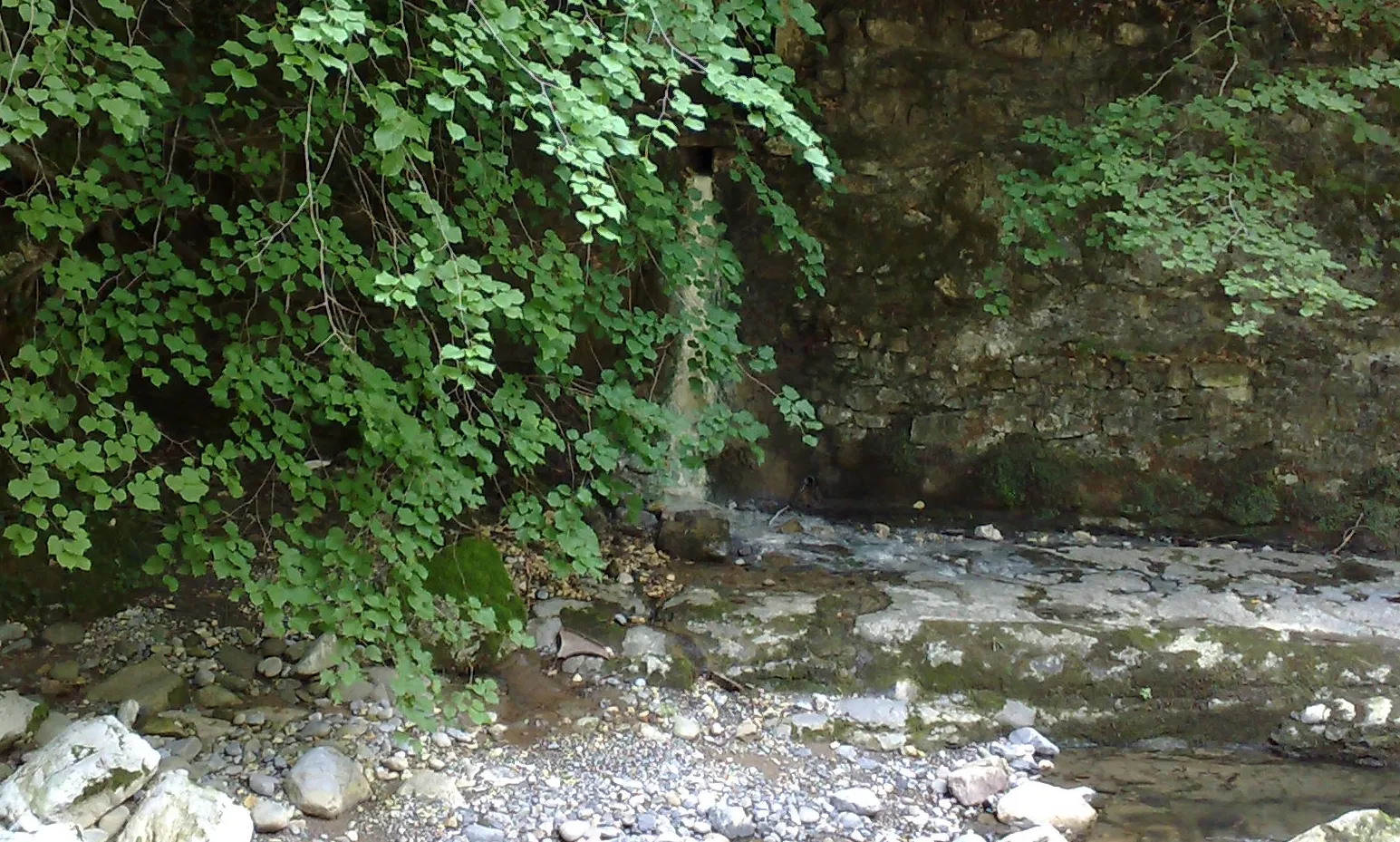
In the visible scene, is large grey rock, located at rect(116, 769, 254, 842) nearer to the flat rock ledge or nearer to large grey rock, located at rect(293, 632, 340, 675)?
large grey rock, located at rect(293, 632, 340, 675)

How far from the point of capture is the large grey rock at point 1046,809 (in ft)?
8.64

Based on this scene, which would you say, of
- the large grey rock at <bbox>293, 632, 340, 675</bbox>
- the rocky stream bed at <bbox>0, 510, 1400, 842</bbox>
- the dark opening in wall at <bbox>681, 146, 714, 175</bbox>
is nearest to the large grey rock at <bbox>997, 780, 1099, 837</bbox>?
the rocky stream bed at <bbox>0, 510, 1400, 842</bbox>

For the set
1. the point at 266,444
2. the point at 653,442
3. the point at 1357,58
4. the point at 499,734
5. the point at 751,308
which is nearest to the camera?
the point at 266,444

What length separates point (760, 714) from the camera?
10.1 feet

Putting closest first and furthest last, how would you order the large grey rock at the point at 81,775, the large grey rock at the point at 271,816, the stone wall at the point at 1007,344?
the large grey rock at the point at 81,775 → the large grey rock at the point at 271,816 → the stone wall at the point at 1007,344

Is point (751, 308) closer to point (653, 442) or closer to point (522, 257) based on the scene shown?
point (653, 442)

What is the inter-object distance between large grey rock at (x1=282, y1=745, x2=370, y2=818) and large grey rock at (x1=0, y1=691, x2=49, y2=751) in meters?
0.65

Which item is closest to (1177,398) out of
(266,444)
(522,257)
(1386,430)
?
(1386,430)

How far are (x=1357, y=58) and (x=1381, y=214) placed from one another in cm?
65

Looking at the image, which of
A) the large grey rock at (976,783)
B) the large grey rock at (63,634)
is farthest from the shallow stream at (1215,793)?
the large grey rock at (63,634)

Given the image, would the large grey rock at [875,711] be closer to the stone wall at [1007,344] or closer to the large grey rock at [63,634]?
the stone wall at [1007,344]

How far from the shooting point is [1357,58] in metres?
4.04

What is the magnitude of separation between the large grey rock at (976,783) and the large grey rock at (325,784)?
1.59 m

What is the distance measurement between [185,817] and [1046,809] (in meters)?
2.14
